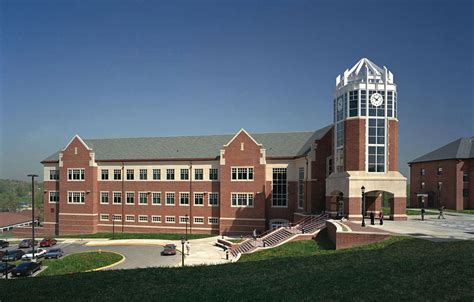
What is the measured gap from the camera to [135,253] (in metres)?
34.4

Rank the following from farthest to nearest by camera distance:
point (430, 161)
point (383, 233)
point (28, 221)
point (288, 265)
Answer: point (28, 221), point (430, 161), point (383, 233), point (288, 265)

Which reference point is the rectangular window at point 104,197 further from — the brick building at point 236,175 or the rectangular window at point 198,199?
the rectangular window at point 198,199

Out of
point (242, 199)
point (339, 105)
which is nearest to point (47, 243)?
point (242, 199)

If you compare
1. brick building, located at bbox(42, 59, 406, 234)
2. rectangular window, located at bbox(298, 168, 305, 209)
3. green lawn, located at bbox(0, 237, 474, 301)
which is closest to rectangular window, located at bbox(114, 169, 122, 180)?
brick building, located at bbox(42, 59, 406, 234)

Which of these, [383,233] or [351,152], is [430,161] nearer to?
[351,152]

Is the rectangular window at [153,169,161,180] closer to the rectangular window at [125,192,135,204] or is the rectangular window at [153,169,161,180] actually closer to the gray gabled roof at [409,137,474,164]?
the rectangular window at [125,192,135,204]

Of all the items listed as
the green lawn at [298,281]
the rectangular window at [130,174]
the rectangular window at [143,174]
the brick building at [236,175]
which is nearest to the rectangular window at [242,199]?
the brick building at [236,175]

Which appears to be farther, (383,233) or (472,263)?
(383,233)

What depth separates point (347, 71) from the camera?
3269 cm

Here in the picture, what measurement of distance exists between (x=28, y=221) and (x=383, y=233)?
227 ft

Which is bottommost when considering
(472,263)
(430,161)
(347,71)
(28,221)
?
(28,221)

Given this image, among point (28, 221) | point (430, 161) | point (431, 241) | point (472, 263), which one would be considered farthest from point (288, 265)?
Answer: point (28, 221)

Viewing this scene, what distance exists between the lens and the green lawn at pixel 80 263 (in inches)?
1069

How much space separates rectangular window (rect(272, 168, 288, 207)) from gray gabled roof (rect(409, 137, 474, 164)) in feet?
70.4
